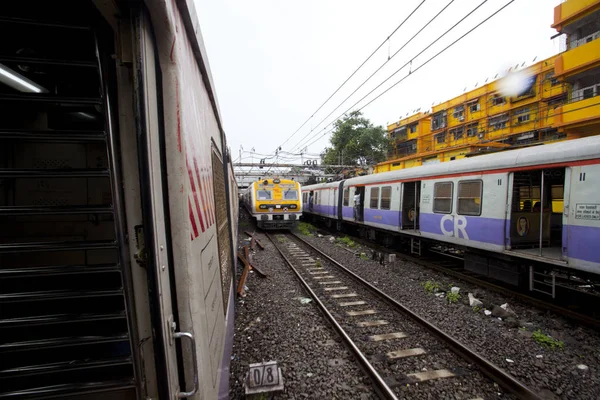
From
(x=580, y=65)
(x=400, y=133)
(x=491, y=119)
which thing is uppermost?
(x=400, y=133)

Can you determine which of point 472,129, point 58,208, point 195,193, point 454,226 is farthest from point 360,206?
point 472,129

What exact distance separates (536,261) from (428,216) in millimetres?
2895

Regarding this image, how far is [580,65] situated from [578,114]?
216cm

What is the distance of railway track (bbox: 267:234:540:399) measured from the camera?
3250mm

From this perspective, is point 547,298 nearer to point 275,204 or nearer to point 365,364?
point 365,364

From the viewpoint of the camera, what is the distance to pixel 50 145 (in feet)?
6.31

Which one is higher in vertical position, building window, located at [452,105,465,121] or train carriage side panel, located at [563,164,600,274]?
building window, located at [452,105,465,121]

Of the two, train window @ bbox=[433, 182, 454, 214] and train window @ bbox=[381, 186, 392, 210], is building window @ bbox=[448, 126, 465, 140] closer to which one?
train window @ bbox=[381, 186, 392, 210]

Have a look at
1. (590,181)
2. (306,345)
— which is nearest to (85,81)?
(306,345)

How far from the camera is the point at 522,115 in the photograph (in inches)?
788

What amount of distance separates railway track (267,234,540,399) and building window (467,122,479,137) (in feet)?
70.9

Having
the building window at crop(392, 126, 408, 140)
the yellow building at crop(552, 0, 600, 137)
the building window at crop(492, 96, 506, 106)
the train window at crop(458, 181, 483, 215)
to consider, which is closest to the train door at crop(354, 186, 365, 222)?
the train window at crop(458, 181, 483, 215)

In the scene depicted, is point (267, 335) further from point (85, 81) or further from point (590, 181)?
point (590, 181)

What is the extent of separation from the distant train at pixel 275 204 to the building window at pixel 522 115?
17.0m
